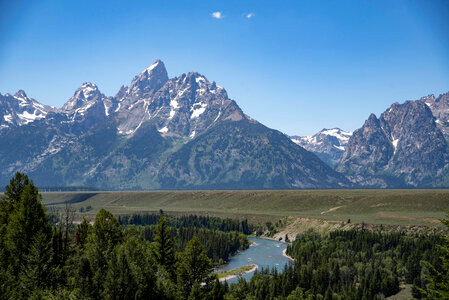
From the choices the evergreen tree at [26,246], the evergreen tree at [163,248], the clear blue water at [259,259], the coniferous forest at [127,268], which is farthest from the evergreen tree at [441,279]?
the clear blue water at [259,259]

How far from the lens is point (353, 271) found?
133375 millimetres

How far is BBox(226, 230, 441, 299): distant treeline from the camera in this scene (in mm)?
109062

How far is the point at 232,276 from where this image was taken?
5566 inches

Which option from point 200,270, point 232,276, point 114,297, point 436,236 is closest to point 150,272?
point 114,297

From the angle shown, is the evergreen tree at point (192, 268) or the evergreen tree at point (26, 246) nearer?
the evergreen tree at point (26, 246)

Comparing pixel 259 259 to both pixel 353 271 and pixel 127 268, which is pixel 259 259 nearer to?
pixel 353 271

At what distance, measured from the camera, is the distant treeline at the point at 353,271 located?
4294 inches

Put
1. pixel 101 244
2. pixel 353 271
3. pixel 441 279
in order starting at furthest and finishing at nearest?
1. pixel 353 271
2. pixel 101 244
3. pixel 441 279

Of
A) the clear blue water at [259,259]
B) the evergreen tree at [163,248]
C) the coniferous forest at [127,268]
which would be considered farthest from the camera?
the clear blue water at [259,259]

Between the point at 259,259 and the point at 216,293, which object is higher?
the point at 216,293

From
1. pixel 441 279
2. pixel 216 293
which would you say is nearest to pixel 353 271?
pixel 216 293

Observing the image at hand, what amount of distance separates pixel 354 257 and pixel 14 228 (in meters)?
122

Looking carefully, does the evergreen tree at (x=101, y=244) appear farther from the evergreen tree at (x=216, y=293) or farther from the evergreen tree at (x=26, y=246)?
the evergreen tree at (x=216, y=293)

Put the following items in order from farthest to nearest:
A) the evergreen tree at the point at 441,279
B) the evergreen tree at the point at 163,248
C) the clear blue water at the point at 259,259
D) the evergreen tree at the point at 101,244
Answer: the clear blue water at the point at 259,259 → the evergreen tree at the point at 163,248 → the evergreen tree at the point at 101,244 → the evergreen tree at the point at 441,279
